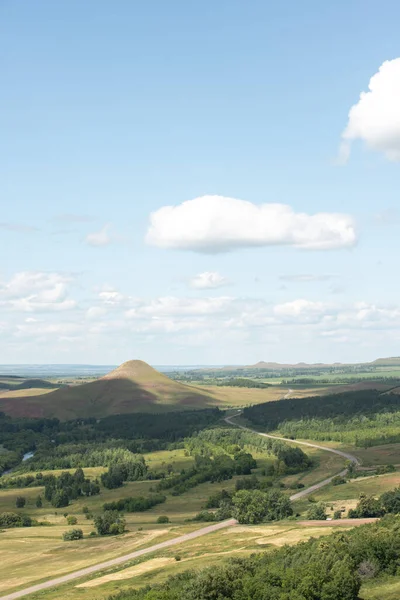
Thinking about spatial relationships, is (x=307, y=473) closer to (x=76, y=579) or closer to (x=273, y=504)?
(x=273, y=504)

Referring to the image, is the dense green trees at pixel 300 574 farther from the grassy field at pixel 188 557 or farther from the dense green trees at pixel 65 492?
the dense green trees at pixel 65 492

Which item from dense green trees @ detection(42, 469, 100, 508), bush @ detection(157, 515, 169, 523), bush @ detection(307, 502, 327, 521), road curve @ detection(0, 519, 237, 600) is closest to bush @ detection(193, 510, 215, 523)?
road curve @ detection(0, 519, 237, 600)

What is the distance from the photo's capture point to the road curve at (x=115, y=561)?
8956 cm

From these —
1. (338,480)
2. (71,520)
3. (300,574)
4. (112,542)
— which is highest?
(300,574)

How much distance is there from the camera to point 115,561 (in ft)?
338

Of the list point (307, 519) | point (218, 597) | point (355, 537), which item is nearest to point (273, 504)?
point (307, 519)

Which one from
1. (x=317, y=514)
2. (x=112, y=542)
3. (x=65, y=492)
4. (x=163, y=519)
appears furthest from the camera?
(x=65, y=492)

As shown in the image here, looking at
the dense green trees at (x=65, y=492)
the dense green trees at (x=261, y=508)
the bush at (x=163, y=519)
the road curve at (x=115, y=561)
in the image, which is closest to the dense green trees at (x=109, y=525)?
the bush at (x=163, y=519)

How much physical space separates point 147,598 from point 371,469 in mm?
130872

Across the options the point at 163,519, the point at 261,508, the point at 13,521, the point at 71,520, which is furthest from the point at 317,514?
the point at 13,521

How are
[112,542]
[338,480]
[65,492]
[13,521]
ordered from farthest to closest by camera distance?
[65,492], [338,480], [13,521], [112,542]

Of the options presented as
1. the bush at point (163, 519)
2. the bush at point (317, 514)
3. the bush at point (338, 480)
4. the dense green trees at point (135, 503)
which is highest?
the bush at point (317, 514)

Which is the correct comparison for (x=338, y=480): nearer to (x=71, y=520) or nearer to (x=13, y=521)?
(x=71, y=520)

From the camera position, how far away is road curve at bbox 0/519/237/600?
294 feet
